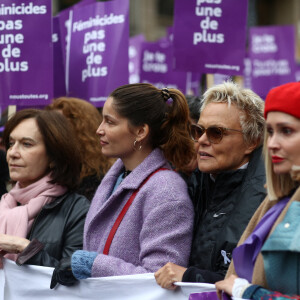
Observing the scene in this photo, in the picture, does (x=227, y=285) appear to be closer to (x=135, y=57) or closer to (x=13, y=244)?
(x=13, y=244)

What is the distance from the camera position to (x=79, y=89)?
6270 millimetres

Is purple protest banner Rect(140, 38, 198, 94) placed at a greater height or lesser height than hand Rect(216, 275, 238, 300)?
greater

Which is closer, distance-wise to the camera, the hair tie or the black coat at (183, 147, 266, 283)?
the black coat at (183, 147, 266, 283)

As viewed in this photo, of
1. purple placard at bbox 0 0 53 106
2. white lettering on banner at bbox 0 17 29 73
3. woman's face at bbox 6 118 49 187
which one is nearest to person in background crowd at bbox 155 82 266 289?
woman's face at bbox 6 118 49 187

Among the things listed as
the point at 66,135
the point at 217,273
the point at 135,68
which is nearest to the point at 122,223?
the point at 217,273

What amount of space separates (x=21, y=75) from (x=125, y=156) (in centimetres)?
192

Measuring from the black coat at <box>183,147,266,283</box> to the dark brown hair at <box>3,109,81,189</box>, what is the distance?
3.26 feet

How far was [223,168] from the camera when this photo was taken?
11.6 feet

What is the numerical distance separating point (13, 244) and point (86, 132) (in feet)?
5.05

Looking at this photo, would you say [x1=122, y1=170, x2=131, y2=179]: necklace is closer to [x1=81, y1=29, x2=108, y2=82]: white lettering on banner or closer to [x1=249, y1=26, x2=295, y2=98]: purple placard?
[x1=81, y1=29, x2=108, y2=82]: white lettering on banner

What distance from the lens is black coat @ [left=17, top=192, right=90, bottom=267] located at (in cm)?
383

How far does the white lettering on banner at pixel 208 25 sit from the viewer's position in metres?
6.20

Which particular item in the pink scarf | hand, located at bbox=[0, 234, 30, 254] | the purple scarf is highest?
the purple scarf

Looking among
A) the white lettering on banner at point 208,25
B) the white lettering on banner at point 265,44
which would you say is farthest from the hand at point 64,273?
the white lettering on banner at point 265,44
